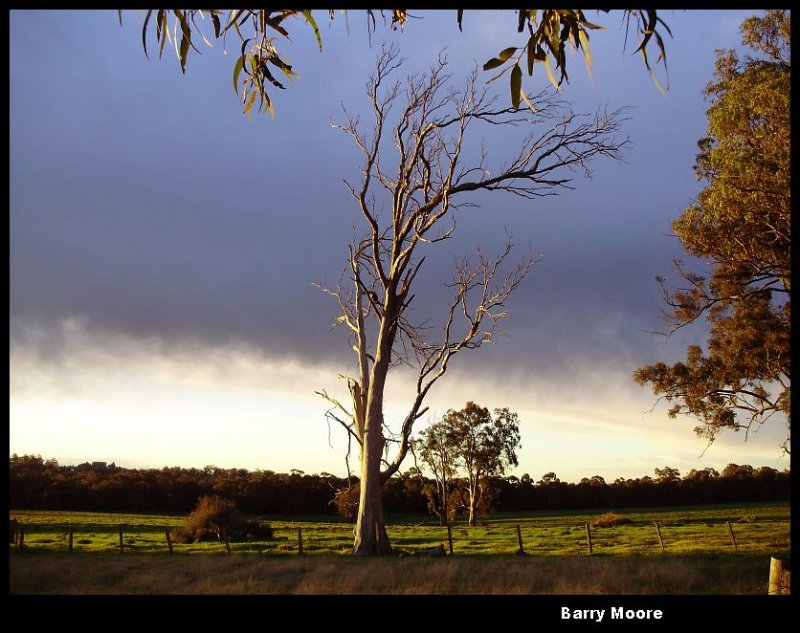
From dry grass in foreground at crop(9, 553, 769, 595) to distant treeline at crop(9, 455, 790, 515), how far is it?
20543mm

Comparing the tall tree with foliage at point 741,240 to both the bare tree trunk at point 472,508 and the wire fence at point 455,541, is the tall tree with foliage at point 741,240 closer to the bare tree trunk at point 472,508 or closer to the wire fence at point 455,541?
the wire fence at point 455,541

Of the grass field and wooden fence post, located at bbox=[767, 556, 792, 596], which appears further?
the grass field

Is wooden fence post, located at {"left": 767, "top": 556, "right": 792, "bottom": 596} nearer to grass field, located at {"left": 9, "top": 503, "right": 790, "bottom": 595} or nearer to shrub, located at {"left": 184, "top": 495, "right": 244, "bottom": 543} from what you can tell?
grass field, located at {"left": 9, "top": 503, "right": 790, "bottom": 595}

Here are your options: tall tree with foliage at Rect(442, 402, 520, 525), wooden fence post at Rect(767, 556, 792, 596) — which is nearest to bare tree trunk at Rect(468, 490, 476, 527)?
tall tree with foliage at Rect(442, 402, 520, 525)

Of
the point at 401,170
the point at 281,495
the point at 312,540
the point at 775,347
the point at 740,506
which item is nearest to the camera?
the point at 401,170

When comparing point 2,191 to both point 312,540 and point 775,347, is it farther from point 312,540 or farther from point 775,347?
point 312,540

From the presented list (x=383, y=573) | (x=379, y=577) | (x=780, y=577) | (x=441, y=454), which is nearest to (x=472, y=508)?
(x=441, y=454)

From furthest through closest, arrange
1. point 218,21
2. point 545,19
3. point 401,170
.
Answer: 1. point 401,170
2. point 218,21
3. point 545,19

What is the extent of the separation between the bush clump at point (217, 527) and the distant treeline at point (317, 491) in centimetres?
643

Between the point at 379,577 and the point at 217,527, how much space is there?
19700mm

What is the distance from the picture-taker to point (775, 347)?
870 inches

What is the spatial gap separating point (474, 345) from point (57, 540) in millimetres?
20663

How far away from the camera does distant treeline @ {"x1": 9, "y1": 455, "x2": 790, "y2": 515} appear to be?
48375 millimetres
